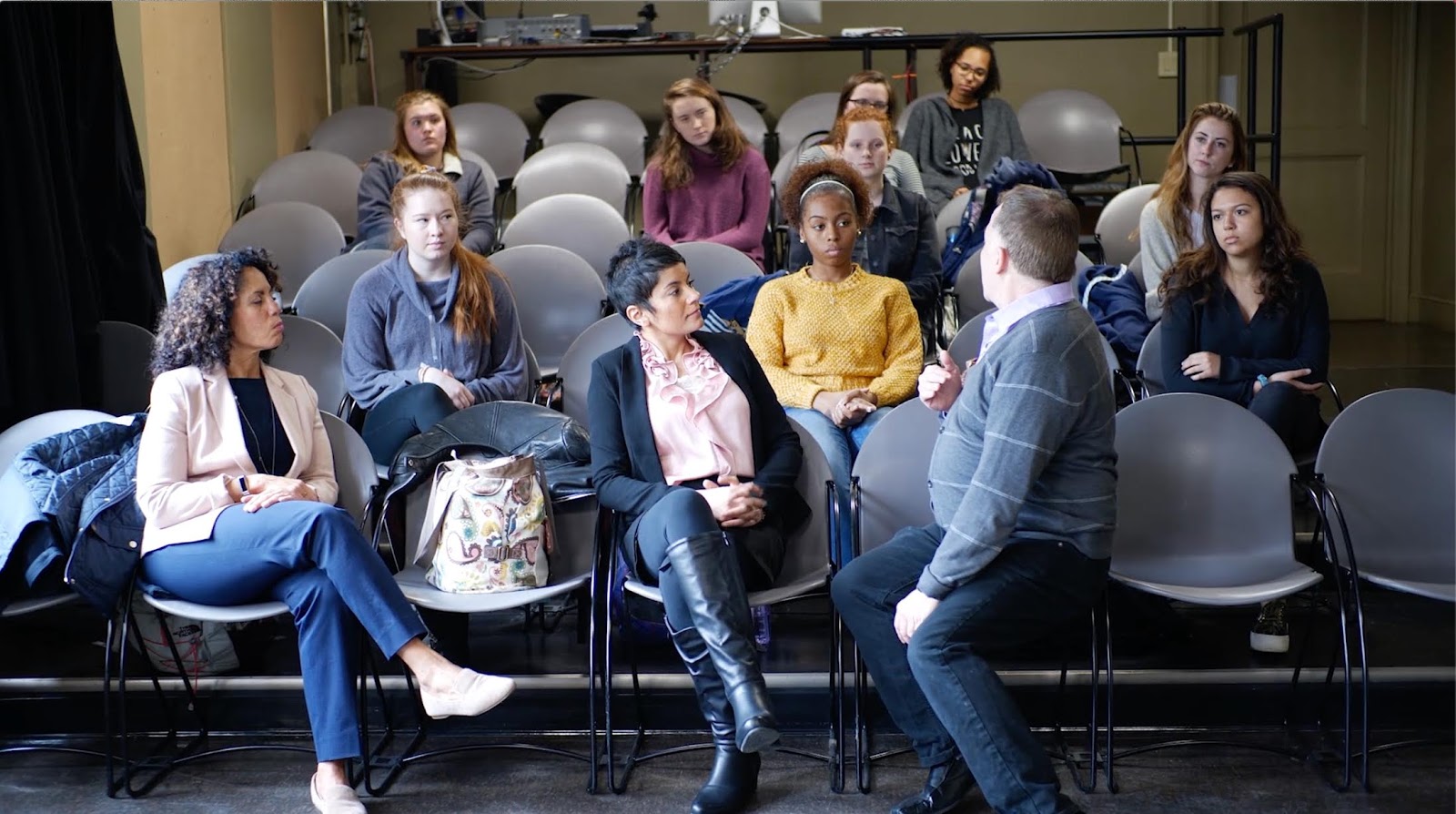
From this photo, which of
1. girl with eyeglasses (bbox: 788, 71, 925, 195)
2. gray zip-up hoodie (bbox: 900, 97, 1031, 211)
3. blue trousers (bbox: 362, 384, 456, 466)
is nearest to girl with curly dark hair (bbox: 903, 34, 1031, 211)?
gray zip-up hoodie (bbox: 900, 97, 1031, 211)

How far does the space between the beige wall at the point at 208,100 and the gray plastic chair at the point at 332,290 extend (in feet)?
3.53

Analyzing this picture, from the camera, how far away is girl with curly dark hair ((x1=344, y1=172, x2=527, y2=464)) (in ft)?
12.8

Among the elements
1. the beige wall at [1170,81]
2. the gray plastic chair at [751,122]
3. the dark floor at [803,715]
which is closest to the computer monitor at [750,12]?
the gray plastic chair at [751,122]

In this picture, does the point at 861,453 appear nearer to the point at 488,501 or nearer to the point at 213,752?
the point at 488,501

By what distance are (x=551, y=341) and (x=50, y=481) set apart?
68.8 inches

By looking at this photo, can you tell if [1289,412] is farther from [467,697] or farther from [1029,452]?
[467,697]

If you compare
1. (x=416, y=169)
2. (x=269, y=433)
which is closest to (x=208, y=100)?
(x=416, y=169)

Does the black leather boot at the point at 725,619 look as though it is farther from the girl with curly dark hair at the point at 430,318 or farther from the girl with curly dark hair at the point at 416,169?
the girl with curly dark hair at the point at 416,169

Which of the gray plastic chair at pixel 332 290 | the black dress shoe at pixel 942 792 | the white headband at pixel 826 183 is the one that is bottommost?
the black dress shoe at pixel 942 792

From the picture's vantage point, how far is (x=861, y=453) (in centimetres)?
319

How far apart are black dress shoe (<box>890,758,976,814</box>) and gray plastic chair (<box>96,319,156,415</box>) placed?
8.57 feet

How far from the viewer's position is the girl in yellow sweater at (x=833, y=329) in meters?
3.71

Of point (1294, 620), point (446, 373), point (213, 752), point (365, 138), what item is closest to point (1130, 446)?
point (1294, 620)

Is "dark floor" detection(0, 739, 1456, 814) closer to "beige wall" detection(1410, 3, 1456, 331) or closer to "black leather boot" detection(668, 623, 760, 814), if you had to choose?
"black leather boot" detection(668, 623, 760, 814)
